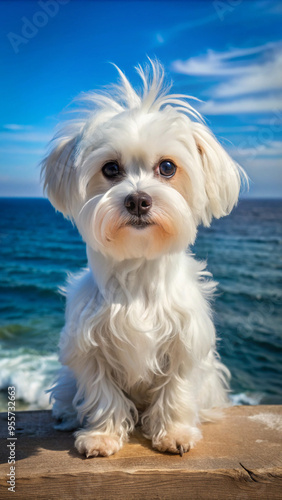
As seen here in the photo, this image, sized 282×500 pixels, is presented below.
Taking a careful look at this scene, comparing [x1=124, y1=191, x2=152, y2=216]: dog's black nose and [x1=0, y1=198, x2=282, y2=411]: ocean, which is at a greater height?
[x1=124, y1=191, x2=152, y2=216]: dog's black nose

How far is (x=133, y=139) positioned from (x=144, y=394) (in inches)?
51.2

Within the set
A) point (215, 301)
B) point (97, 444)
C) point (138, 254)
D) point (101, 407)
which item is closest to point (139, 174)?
point (138, 254)

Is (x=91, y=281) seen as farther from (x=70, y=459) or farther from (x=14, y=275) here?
(x=14, y=275)

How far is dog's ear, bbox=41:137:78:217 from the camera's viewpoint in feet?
6.87

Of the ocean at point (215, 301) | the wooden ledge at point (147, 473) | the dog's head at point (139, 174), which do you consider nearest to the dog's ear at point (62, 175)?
the dog's head at point (139, 174)

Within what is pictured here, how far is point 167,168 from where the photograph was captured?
6.76 ft

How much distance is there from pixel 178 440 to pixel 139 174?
1242 millimetres

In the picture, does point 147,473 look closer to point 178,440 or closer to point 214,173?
point 178,440

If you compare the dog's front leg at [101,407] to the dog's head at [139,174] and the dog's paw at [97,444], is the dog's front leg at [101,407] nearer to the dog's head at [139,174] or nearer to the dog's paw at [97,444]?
the dog's paw at [97,444]

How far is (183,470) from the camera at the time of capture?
1976 millimetres

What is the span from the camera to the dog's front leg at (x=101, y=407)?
2.23 m

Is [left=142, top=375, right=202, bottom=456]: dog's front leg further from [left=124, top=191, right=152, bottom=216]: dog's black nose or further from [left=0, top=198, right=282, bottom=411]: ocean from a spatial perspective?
[left=124, top=191, right=152, bottom=216]: dog's black nose

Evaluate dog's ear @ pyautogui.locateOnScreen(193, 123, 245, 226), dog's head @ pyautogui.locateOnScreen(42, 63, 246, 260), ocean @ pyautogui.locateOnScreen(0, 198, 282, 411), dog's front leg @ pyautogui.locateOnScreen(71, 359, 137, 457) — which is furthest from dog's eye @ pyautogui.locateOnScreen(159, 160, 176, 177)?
dog's front leg @ pyautogui.locateOnScreen(71, 359, 137, 457)

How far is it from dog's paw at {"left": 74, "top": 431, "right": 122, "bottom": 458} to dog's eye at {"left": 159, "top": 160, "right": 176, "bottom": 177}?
1245mm
